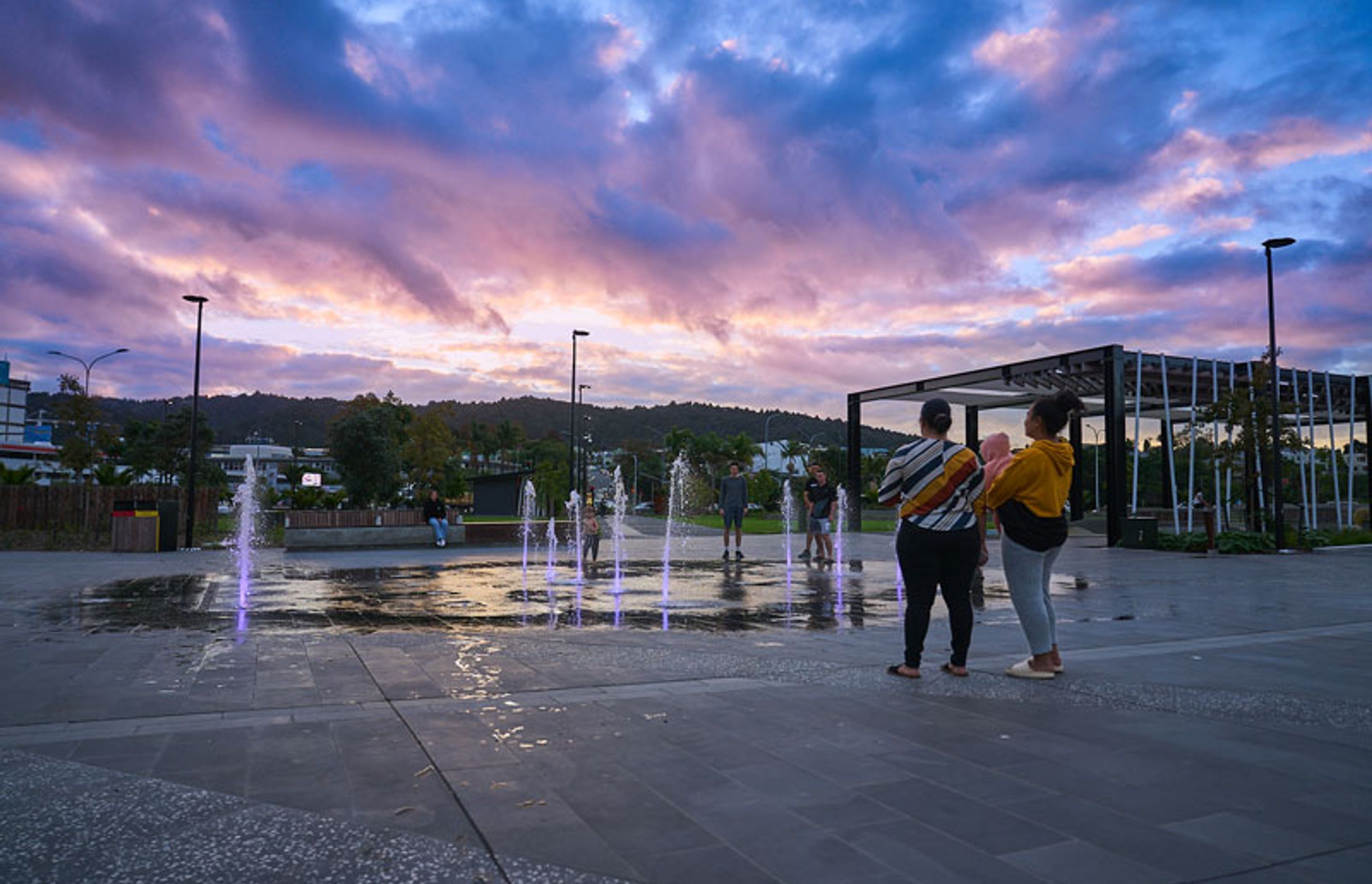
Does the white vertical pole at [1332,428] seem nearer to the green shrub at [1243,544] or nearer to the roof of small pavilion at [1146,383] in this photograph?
the roof of small pavilion at [1146,383]

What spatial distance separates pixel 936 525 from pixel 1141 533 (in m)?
19.0

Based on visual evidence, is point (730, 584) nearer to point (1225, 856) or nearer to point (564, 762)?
point (564, 762)

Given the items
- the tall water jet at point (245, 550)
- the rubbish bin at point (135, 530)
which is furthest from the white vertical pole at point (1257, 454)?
the rubbish bin at point (135, 530)

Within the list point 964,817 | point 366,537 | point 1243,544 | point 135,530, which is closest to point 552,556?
point 366,537

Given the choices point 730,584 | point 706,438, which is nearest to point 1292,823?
point 730,584

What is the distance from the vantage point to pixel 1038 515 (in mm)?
5297

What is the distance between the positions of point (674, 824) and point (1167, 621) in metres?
7.07

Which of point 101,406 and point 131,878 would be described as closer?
point 131,878

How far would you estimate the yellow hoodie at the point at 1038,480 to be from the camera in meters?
5.30

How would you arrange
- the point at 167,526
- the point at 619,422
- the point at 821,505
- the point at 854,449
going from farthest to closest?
the point at 619,422 < the point at 854,449 < the point at 167,526 < the point at 821,505

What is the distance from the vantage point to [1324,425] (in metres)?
34.9

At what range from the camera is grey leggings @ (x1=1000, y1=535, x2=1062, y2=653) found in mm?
5359

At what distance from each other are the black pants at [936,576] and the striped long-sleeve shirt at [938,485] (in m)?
0.07

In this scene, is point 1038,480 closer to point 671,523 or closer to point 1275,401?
point 1275,401
